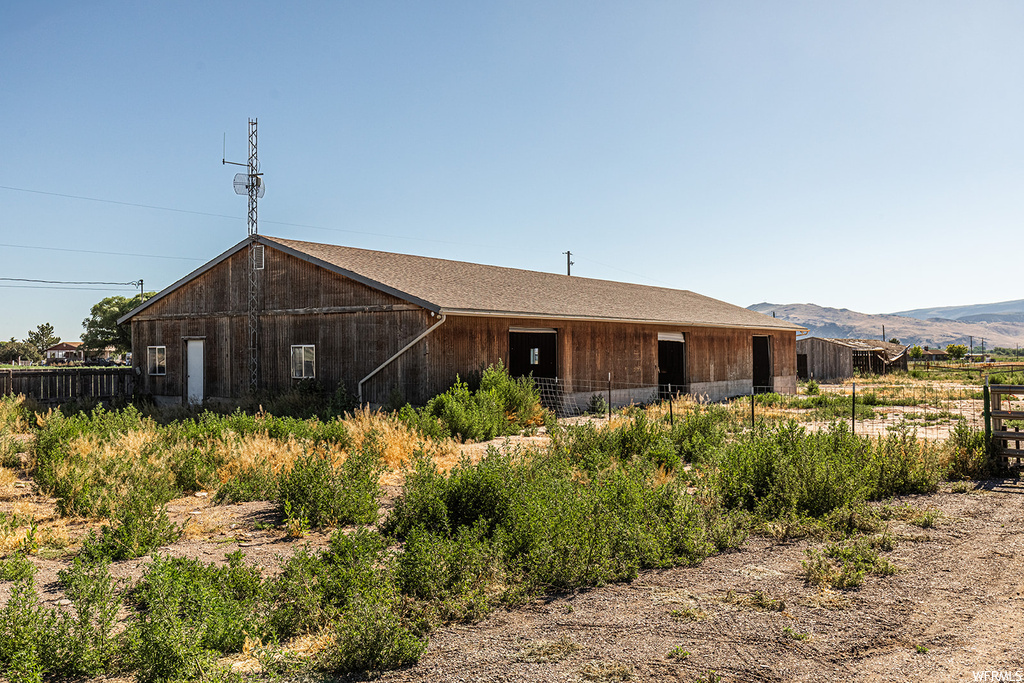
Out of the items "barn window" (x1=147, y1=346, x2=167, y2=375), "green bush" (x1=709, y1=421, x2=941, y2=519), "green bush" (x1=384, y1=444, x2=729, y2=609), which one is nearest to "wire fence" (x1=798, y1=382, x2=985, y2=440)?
"green bush" (x1=709, y1=421, x2=941, y2=519)

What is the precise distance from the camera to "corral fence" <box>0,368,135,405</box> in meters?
22.2

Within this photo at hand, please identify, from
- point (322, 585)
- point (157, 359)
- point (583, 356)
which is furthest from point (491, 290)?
point (322, 585)

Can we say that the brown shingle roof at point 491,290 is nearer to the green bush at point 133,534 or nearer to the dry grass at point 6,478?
the dry grass at point 6,478

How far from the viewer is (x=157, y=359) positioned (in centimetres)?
2409

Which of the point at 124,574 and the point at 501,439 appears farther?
the point at 501,439

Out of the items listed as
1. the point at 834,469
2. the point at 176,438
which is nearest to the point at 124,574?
the point at 176,438

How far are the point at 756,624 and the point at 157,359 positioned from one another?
23873 millimetres

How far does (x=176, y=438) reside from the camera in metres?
11.9

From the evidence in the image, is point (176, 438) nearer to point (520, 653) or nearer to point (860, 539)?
point (520, 653)

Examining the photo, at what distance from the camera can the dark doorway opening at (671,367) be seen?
2516 centimetres

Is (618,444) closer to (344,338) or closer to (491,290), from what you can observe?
(344,338)

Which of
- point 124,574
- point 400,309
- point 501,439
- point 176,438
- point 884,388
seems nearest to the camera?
point 124,574

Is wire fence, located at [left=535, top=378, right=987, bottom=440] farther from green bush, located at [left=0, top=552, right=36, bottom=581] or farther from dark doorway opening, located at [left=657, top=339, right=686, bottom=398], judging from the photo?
green bush, located at [left=0, top=552, right=36, bottom=581]

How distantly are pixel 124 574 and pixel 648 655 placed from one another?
Answer: 472 centimetres
